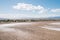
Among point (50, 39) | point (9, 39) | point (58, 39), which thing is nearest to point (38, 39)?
point (50, 39)

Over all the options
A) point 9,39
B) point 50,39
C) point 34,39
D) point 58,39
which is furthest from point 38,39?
point 9,39

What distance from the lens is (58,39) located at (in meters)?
12.3

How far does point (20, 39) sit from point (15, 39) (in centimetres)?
51

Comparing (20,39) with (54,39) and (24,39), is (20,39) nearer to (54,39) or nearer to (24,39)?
(24,39)

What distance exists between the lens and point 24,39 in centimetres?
1230

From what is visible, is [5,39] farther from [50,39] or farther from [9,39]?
[50,39]

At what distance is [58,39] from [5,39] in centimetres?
543

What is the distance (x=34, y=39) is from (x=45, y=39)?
112cm

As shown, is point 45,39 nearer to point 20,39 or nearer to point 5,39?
point 20,39

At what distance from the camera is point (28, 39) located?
40.2 ft

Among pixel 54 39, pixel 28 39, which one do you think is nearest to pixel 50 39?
pixel 54 39

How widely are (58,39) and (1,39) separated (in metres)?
5.86

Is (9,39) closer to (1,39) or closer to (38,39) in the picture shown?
(1,39)

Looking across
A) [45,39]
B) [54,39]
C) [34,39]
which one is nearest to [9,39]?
[34,39]
